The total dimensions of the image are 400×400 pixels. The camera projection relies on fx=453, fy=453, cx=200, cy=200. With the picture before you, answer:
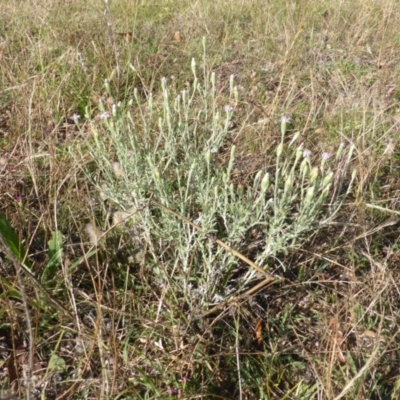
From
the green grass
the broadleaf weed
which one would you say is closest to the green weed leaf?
the green grass

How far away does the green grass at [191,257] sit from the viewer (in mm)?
1308

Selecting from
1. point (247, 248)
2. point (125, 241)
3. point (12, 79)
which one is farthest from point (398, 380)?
point (12, 79)

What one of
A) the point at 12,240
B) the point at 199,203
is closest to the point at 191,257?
the point at 199,203

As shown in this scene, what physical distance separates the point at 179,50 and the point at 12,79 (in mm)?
1167

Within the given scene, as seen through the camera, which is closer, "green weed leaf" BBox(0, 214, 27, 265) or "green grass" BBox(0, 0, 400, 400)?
"green grass" BBox(0, 0, 400, 400)

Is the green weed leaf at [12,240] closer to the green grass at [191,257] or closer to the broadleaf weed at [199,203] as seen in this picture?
the green grass at [191,257]

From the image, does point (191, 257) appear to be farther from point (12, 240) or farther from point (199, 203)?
point (12, 240)

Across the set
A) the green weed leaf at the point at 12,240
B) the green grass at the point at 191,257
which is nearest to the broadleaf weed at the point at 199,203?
the green grass at the point at 191,257

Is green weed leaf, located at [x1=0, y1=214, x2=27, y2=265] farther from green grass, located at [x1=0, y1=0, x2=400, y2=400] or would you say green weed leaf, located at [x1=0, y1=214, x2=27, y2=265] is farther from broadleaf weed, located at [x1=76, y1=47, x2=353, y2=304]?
broadleaf weed, located at [x1=76, y1=47, x2=353, y2=304]

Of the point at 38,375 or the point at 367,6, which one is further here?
the point at 367,6

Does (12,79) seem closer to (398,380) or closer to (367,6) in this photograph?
(398,380)

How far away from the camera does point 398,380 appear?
1286mm

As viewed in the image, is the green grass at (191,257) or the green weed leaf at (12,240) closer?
the green grass at (191,257)

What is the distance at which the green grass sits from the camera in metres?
1.31
